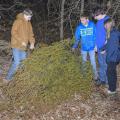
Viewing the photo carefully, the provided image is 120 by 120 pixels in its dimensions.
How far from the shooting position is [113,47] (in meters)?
9.77

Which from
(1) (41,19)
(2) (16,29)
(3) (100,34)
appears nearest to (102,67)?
(3) (100,34)

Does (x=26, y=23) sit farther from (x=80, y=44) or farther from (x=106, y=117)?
(x=106, y=117)

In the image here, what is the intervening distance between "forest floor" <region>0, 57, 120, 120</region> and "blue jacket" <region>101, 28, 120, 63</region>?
92 cm

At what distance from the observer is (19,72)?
32.7 feet

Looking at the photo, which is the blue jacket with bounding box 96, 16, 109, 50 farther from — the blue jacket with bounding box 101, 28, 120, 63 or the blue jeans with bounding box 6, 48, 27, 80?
the blue jeans with bounding box 6, 48, 27, 80

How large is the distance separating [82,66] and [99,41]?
671 millimetres

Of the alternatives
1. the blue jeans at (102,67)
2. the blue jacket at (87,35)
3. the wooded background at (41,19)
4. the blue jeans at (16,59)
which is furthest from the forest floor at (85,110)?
the wooded background at (41,19)

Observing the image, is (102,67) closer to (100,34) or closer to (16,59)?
(100,34)

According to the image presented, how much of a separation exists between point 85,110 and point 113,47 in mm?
1448

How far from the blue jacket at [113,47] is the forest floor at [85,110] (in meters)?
0.92

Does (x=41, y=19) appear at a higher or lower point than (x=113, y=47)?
lower

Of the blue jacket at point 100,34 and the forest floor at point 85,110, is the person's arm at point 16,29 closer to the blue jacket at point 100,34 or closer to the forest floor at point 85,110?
the forest floor at point 85,110

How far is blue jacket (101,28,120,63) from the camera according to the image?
971 centimetres

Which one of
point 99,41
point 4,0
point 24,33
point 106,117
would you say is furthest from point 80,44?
point 4,0
